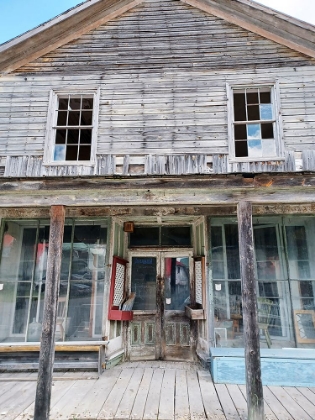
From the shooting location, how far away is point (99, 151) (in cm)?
545

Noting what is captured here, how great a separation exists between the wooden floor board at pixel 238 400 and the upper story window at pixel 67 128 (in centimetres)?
435

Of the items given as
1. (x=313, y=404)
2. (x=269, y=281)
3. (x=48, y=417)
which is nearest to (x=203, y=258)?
(x=269, y=281)

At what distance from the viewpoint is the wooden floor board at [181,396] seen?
152 inches

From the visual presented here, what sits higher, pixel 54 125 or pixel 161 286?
pixel 54 125

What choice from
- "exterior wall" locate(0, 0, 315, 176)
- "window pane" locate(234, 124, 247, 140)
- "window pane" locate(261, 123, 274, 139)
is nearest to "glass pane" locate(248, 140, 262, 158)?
"window pane" locate(261, 123, 274, 139)

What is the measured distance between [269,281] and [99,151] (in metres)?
3.98

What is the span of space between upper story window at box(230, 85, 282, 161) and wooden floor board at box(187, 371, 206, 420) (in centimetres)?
377

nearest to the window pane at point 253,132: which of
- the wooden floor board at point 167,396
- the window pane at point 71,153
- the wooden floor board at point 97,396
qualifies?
the window pane at point 71,153

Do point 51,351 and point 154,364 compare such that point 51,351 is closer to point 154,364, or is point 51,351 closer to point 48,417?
point 48,417

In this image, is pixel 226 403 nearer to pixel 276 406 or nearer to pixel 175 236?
pixel 276 406

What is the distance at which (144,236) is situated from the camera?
6922 mm

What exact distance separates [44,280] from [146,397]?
2931 mm

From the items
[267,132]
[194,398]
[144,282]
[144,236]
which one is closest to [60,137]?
[144,236]

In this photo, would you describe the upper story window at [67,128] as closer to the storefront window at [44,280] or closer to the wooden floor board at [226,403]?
the storefront window at [44,280]
